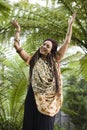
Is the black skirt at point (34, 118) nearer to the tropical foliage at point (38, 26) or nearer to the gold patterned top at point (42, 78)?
the gold patterned top at point (42, 78)

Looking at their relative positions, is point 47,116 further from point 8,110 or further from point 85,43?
point 8,110

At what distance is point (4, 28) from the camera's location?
6730 millimetres

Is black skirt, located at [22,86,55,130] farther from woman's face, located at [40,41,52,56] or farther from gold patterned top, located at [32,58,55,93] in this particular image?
woman's face, located at [40,41,52,56]

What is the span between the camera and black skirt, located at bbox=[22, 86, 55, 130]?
360 centimetres

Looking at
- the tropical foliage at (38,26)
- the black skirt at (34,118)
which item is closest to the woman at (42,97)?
the black skirt at (34,118)

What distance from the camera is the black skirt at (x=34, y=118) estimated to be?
3596 mm

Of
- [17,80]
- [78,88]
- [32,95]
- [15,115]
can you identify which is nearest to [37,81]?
[32,95]

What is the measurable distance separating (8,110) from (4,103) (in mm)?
164

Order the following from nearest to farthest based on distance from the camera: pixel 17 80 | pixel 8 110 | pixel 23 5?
pixel 23 5
pixel 17 80
pixel 8 110

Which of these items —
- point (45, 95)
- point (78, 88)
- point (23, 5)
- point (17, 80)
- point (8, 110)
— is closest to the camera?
point (45, 95)

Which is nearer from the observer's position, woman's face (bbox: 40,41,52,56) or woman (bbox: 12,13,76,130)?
woman (bbox: 12,13,76,130)

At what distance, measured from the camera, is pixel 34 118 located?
3.62m

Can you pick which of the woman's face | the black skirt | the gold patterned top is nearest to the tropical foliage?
the woman's face

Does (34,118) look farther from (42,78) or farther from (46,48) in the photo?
(46,48)
